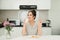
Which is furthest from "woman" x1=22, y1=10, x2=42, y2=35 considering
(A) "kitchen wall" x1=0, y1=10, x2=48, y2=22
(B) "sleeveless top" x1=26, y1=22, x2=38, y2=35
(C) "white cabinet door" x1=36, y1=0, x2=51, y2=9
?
(A) "kitchen wall" x1=0, y1=10, x2=48, y2=22

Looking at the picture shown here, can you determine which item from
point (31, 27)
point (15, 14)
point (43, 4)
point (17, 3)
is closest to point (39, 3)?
point (43, 4)

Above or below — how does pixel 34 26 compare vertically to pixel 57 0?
below

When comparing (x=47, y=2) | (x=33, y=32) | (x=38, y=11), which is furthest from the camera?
(x=38, y=11)

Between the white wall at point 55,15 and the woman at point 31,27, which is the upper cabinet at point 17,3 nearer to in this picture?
the white wall at point 55,15

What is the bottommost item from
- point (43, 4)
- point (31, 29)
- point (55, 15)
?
point (31, 29)

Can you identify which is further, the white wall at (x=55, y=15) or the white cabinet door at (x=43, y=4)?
the white wall at (x=55, y=15)

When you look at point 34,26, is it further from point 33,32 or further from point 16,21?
point 16,21

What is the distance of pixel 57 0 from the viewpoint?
5.09 meters

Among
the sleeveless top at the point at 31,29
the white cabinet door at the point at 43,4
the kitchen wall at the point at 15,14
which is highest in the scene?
the white cabinet door at the point at 43,4

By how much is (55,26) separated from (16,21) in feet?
5.26

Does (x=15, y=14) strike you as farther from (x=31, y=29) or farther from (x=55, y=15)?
(x=31, y=29)

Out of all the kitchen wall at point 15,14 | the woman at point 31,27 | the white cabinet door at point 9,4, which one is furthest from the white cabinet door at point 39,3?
the woman at point 31,27

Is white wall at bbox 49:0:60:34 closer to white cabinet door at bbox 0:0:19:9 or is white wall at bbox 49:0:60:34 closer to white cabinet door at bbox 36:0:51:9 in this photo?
white cabinet door at bbox 36:0:51:9

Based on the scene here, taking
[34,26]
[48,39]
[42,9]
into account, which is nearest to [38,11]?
[42,9]
